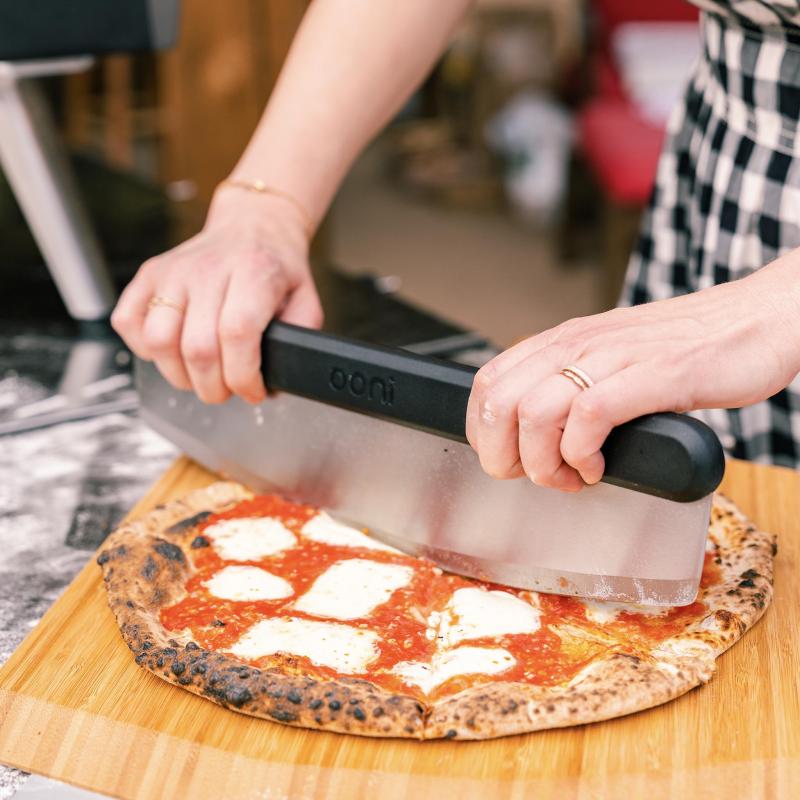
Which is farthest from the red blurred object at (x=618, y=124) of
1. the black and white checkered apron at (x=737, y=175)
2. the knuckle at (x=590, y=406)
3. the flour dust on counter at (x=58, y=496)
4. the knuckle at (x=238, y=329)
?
the knuckle at (x=590, y=406)

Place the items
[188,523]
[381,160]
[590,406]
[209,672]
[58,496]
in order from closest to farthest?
[590,406]
[209,672]
[188,523]
[58,496]
[381,160]

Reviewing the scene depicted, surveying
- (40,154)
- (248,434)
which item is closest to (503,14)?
(40,154)

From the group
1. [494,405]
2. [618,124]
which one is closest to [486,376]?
[494,405]

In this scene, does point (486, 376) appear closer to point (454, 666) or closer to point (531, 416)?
point (531, 416)

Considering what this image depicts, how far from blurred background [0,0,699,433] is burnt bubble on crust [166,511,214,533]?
0.37 m

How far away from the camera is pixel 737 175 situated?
4.11 ft

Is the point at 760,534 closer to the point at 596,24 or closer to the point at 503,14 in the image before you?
the point at 596,24

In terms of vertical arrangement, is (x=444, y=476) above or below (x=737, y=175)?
below

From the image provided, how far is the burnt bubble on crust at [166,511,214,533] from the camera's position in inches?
44.2

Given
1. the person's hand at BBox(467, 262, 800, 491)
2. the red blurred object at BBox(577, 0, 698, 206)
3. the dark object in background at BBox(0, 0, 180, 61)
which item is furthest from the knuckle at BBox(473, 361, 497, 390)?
the red blurred object at BBox(577, 0, 698, 206)

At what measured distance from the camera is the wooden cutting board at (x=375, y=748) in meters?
0.81

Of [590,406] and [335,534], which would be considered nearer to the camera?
[590,406]

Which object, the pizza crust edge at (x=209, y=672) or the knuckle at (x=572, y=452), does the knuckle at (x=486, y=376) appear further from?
the pizza crust edge at (x=209, y=672)

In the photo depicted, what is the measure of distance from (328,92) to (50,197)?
56 cm
